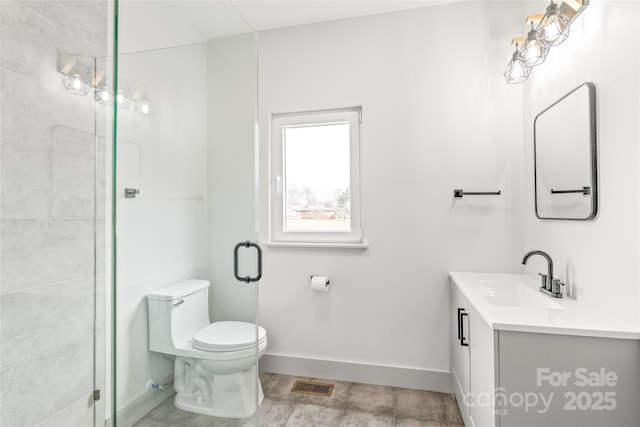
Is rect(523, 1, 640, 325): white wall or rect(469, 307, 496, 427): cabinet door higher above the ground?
rect(523, 1, 640, 325): white wall

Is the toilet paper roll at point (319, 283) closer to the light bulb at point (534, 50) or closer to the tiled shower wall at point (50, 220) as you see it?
the tiled shower wall at point (50, 220)

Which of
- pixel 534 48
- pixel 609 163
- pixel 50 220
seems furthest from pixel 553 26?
pixel 50 220

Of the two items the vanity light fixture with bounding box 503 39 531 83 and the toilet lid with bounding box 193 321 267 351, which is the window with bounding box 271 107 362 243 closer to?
the vanity light fixture with bounding box 503 39 531 83

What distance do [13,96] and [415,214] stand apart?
2.13 m

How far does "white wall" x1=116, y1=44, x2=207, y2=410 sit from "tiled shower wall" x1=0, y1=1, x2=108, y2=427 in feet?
1.12

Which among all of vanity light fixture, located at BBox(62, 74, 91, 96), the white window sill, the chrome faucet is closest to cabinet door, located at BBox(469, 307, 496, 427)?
the chrome faucet

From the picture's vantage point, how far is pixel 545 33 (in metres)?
1.66

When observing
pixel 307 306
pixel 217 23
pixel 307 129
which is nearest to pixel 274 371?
pixel 307 306

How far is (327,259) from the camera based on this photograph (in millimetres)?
2398

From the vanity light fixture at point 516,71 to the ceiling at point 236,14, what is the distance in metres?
0.63

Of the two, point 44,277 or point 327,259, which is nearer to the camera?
point 44,277

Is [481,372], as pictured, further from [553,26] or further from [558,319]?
[553,26]

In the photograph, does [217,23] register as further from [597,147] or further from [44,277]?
[597,147]

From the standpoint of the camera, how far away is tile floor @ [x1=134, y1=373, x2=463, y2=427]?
1861 mm
